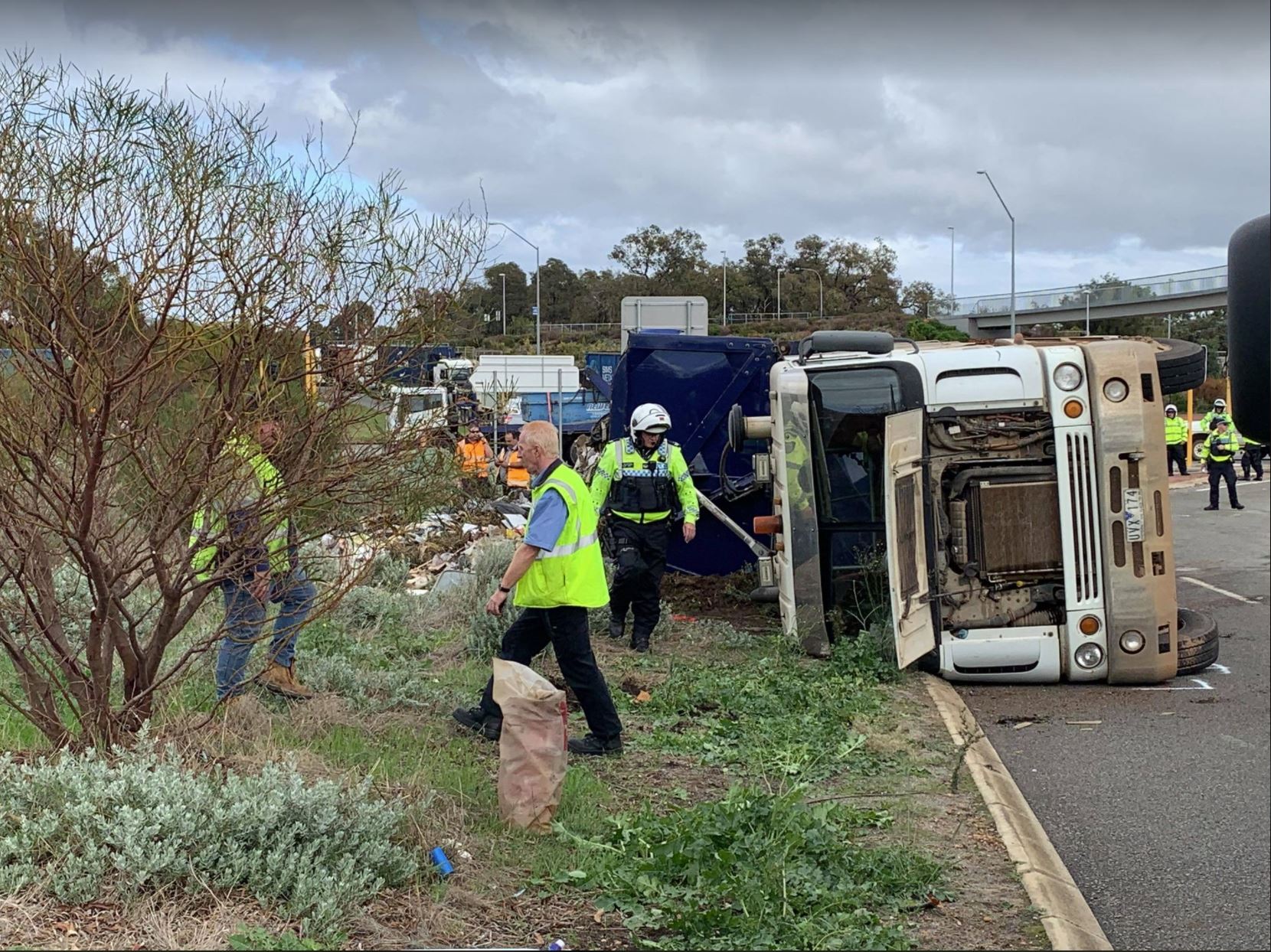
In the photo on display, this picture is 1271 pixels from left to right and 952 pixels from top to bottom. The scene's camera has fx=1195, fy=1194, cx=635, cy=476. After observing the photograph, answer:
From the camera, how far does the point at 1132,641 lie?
7656mm

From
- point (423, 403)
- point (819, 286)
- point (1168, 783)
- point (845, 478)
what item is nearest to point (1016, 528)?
point (845, 478)

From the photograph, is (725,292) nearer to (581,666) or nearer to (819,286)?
(819,286)

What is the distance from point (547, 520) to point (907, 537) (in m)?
2.74

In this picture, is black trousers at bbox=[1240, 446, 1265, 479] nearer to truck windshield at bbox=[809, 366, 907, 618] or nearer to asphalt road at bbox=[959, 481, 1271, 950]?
asphalt road at bbox=[959, 481, 1271, 950]

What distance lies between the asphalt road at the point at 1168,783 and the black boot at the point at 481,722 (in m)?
2.61

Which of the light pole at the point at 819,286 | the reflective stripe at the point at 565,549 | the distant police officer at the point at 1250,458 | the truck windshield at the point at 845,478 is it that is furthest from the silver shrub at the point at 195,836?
the light pole at the point at 819,286

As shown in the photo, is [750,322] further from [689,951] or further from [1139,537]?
[689,951]

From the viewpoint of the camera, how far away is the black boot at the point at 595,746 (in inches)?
231

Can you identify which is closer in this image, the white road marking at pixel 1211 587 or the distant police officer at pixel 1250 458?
the distant police officer at pixel 1250 458

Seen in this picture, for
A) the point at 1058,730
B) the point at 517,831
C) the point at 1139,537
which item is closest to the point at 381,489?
the point at 517,831

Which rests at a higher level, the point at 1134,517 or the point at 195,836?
the point at 1134,517

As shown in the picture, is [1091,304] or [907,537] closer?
[907,537]

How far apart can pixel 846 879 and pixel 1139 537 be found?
4.32 meters

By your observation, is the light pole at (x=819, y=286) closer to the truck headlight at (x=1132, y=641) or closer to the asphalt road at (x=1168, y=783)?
the truck headlight at (x=1132, y=641)
